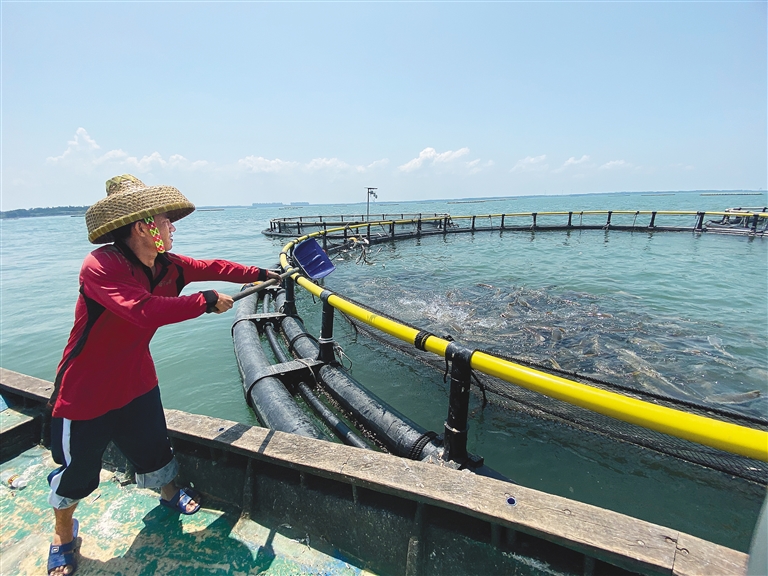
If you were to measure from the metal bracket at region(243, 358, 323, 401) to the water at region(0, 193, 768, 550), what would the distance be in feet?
4.22

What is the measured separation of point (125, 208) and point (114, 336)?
75cm

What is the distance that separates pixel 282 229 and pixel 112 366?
32174 mm

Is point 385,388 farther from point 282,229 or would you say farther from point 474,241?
point 282,229

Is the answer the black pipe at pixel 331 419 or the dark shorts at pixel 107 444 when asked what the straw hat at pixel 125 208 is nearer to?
the dark shorts at pixel 107 444

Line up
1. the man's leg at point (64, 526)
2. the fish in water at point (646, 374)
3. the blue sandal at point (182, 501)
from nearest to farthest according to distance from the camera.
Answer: the man's leg at point (64, 526) → the blue sandal at point (182, 501) → the fish in water at point (646, 374)

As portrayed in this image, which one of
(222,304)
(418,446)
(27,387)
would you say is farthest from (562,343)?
(27,387)

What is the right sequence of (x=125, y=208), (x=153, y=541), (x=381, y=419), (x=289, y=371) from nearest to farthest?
(x=125, y=208), (x=153, y=541), (x=381, y=419), (x=289, y=371)

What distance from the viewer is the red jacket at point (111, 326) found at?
73.3 inches

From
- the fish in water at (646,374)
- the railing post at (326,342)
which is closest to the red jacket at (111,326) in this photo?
the railing post at (326,342)

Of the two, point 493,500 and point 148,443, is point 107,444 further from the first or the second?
point 493,500

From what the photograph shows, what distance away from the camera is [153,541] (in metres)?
2.36

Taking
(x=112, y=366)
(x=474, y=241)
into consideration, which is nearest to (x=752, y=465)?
(x=112, y=366)

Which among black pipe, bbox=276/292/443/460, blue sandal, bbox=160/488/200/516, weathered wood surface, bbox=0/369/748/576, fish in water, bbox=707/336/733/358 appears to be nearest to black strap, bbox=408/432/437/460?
black pipe, bbox=276/292/443/460

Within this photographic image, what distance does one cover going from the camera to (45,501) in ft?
9.04
